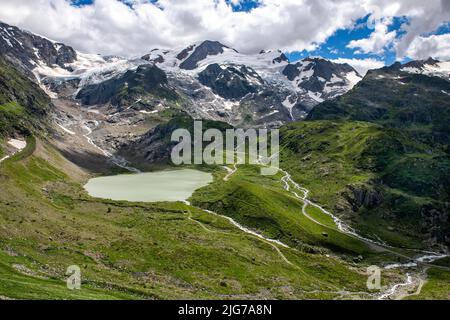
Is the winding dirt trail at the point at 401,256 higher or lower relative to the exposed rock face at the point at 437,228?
lower

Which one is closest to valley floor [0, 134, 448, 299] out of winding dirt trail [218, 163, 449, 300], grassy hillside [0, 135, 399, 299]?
grassy hillside [0, 135, 399, 299]

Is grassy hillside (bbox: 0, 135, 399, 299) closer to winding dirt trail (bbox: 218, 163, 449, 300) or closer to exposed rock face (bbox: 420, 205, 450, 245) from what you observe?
winding dirt trail (bbox: 218, 163, 449, 300)

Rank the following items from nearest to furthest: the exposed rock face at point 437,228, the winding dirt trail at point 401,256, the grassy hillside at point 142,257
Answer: the grassy hillside at point 142,257
the winding dirt trail at point 401,256
the exposed rock face at point 437,228

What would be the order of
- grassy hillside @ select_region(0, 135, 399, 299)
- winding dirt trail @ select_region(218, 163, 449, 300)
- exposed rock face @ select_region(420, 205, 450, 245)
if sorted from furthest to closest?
exposed rock face @ select_region(420, 205, 450, 245)
winding dirt trail @ select_region(218, 163, 449, 300)
grassy hillside @ select_region(0, 135, 399, 299)

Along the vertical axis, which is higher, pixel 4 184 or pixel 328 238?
pixel 4 184

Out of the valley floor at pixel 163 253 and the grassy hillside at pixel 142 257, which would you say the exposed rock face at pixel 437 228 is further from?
the grassy hillside at pixel 142 257

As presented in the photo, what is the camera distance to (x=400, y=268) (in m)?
144

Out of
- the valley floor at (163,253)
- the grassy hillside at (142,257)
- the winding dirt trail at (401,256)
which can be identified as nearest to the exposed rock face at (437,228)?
the winding dirt trail at (401,256)

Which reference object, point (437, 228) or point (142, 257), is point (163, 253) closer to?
point (142, 257)

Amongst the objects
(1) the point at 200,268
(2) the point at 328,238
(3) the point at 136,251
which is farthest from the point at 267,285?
(2) the point at 328,238

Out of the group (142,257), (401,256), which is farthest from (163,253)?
(401,256)
